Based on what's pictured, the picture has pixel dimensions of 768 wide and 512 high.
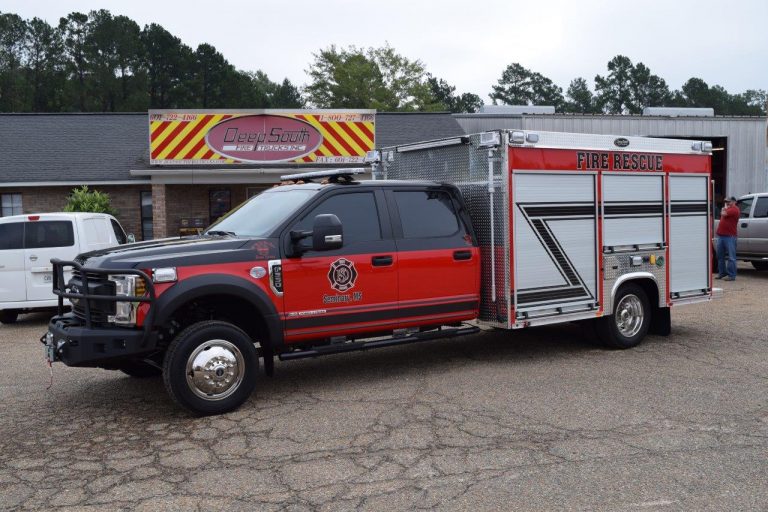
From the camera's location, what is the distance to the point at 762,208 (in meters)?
16.9

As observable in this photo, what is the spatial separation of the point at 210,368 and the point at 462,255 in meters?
2.81

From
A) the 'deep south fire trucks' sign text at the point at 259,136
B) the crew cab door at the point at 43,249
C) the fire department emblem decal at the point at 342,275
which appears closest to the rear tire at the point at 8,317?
the crew cab door at the point at 43,249

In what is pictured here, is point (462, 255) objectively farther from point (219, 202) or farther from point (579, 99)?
point (579, 99)

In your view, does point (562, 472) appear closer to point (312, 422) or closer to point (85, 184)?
point (312, 422)

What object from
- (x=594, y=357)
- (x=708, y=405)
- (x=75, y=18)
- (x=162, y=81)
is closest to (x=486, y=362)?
(x=594, y=357)

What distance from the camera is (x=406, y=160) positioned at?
9047 mm

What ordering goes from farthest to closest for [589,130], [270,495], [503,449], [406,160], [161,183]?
[589,130] → [161,183] → [406,160] → [503,449] → [270,495]

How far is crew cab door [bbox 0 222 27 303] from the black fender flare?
673cm

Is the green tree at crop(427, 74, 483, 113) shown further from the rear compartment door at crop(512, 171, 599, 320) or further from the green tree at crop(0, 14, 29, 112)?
the rear compartment door at crop(512, 171, 599, 320)

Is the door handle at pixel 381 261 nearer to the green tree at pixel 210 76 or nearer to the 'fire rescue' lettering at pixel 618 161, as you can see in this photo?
the 'fire rescue' lettering at pixel 618 161

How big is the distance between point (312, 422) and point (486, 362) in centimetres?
276

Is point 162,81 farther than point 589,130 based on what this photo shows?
Yes

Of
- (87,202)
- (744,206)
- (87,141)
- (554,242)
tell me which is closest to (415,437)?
(554,242)

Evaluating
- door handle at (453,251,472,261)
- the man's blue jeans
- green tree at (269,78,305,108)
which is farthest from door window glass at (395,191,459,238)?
green tree at (269,78,305,108)
